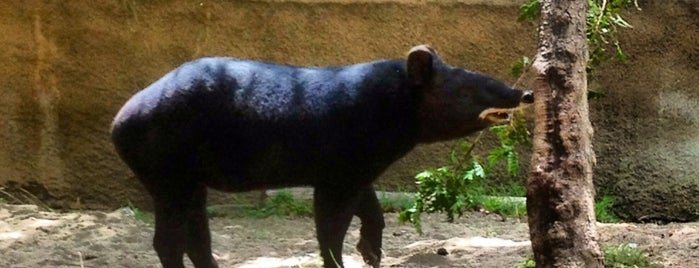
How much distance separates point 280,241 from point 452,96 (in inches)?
72.5

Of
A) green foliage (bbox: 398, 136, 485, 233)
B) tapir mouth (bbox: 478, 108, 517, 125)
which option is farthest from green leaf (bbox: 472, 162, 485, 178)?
tapir mouth (bbox: 478, 108, 517, 125)

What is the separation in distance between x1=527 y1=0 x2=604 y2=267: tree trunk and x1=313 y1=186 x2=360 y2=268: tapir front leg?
122 cm

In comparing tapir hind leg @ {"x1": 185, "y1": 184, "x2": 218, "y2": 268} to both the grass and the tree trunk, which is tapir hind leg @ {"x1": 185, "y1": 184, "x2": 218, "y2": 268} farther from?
the tree trunk

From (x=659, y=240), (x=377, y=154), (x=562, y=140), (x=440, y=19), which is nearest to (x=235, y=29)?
(x=440, y=19)

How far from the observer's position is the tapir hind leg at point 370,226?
188 inches

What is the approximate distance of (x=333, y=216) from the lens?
4.39m

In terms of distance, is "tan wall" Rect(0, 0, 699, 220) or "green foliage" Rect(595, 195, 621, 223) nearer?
"green foliage" Rect(595, 195, 621, 223)

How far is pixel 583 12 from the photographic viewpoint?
3553 millimetres

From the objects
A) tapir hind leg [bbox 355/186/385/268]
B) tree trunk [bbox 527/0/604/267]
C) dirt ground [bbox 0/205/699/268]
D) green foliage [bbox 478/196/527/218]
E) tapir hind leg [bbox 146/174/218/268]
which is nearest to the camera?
tree trunk [bbox 527/0/604/267]

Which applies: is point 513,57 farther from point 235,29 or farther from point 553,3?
point 553,3

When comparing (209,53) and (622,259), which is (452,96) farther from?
(209,53)

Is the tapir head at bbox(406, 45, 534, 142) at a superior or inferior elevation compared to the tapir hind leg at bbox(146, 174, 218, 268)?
superior

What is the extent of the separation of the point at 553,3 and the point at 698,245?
1.96 metres

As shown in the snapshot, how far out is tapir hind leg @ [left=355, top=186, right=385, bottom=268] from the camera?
4.77 m
